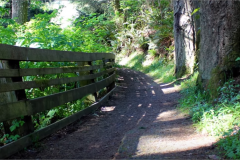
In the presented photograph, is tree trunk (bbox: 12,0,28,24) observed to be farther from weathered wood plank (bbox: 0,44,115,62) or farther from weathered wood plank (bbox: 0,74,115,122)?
weathered wood plank (bbox: 0,74,115,122)

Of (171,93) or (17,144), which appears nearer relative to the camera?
Result: (17,144)

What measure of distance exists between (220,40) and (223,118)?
2071 mm

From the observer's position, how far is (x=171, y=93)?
748 cm

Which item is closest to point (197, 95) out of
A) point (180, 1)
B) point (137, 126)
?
point (137, 126)

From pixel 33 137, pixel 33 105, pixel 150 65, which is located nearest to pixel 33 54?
pixel 33 105

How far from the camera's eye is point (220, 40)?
4.76 m

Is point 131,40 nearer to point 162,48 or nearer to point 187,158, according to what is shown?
point 162,48

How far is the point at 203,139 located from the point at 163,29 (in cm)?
1081

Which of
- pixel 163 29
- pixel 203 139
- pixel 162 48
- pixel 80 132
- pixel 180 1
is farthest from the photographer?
pixel 162 48

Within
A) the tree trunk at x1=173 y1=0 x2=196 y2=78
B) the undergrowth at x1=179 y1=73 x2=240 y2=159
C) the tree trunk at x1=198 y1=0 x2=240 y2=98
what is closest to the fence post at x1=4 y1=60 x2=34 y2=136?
the undergrowth at x1=179 y1=73 x2=240 y2=159

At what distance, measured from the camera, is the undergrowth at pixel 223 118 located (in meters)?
2.74

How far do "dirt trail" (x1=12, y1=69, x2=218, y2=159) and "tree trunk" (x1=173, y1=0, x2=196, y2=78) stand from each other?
3575mm

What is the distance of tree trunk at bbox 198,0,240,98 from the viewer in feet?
15.1

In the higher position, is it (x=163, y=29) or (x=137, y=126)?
(x=163, y=29)
